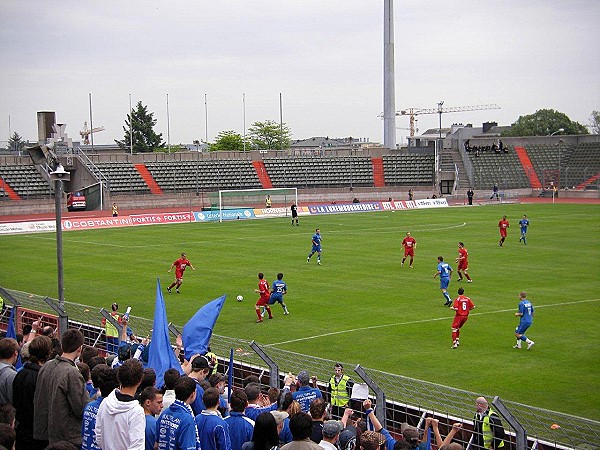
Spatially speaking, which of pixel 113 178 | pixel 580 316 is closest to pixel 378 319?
pixel 580 316

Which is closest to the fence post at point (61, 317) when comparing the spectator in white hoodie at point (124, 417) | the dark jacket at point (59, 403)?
the dark jacket at point (59, 403)

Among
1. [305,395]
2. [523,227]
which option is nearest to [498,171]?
[523,227]

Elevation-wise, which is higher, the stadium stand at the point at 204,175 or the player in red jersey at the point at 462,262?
the stadium stand at the point at 204,175

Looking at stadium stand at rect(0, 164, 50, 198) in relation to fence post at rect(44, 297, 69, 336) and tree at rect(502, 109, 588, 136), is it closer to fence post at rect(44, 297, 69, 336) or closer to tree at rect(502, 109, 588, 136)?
fence post at rect(44, 297, 69, 336)

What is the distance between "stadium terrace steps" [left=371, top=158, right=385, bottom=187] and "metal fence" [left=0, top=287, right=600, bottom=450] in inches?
2749

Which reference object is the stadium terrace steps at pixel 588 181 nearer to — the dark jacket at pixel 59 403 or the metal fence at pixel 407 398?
the metal fence at pixel 407 398

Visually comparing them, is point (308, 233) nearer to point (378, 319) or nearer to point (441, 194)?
point (378, 319)

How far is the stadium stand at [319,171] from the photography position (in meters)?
88.6

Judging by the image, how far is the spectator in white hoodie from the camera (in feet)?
24.9

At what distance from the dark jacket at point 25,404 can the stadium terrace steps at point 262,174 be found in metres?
78.0

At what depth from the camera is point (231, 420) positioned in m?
8.79

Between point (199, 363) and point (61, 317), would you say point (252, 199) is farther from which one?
point (199, 363)

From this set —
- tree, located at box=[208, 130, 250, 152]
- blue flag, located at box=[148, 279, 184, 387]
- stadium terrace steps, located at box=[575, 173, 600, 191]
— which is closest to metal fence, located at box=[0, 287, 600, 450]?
blue flag, located at box=[148, 279, 184, 387]

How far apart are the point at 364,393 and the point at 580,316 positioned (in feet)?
51.7
